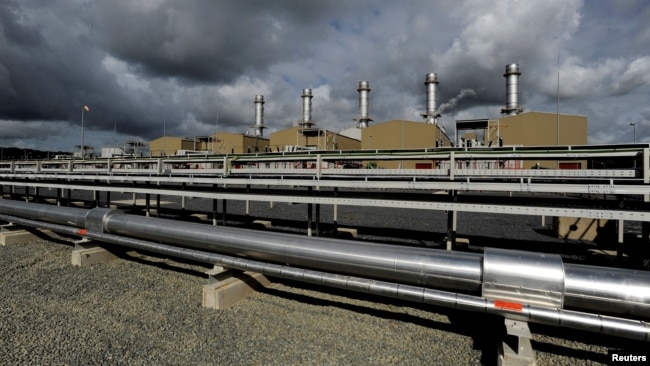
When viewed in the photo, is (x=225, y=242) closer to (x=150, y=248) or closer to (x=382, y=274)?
(x=150, y=248)

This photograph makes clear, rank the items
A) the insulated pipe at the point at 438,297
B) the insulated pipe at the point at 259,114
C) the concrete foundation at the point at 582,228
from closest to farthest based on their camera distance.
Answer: the insulated pipe at the point at 438,297
the concrete foundation at the point at 582,228
the insulated pipe at the point at 259,114

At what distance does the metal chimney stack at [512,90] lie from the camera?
107 feet

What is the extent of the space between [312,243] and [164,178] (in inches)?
213

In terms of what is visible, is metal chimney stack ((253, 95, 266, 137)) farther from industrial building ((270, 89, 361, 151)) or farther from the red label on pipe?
the red label on pipe

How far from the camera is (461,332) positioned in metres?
3.57

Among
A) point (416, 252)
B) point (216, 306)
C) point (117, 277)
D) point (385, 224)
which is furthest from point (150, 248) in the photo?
point (385, 224)

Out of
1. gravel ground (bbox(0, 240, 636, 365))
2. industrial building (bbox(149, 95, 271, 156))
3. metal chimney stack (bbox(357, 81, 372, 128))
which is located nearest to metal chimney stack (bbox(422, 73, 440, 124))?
metal chimney stack (bbox(357, 81, 372, 128))

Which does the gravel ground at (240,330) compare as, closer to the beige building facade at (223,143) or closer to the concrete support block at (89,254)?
the concrete support block at (89,254)

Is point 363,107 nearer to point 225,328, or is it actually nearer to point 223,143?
point 223,143

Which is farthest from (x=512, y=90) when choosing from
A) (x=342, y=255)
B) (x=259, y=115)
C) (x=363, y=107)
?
(x=342, y=255)

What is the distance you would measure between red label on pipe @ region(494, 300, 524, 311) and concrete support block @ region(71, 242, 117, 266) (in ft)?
21.0

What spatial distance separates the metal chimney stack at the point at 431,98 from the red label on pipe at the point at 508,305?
35547 millimetres

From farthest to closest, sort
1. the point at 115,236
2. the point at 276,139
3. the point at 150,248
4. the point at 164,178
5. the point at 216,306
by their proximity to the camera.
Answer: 1. the point at 276,139
2. the point at 164,178
3. the point at 115,236
4. the point at 150,248
5. the point at 216,306

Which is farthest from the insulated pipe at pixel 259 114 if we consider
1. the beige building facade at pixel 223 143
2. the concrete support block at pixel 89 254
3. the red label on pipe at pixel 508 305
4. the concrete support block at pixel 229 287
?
the red label on pipe at pixel 508 305
